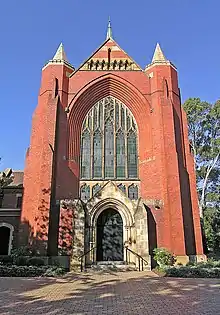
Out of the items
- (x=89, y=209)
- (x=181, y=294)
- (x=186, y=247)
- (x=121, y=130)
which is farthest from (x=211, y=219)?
(x=181, y=294)

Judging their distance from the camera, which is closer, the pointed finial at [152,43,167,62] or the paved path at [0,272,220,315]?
the paved path at [0,272,220,315]

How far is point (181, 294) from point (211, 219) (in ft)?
77.0

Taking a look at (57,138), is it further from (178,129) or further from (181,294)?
(181,294)

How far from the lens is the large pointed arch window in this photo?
73.8ft

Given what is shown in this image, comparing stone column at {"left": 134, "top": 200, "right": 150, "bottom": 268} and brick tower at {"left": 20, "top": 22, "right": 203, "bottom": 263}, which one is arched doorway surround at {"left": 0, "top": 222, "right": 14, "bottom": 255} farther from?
stone column at {"left": 134, "top": 200, "right": 150, "bottom": 268}

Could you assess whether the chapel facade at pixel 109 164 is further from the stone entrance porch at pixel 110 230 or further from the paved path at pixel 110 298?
the paved path at pixel 110 298

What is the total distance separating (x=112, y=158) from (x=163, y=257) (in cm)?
888

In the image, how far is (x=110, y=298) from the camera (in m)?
8.68

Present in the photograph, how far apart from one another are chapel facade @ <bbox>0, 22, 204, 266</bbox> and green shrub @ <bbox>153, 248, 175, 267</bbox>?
2.22ft

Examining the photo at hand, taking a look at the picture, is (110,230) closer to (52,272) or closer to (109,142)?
(52,272)

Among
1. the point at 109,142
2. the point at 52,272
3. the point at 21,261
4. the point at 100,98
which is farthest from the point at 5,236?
the point at 100,98

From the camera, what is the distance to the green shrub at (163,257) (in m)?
17.4

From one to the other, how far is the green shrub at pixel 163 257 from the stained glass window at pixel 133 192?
4.86 m

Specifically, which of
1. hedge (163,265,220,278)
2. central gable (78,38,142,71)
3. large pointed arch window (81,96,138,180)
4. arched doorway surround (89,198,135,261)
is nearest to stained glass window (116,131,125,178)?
large pointed arch window (81,96,138,180)
